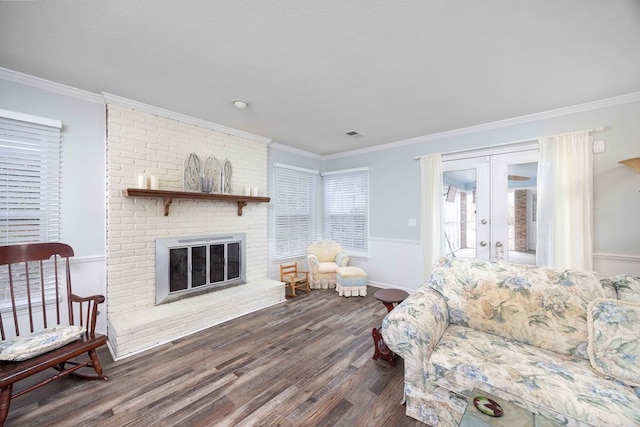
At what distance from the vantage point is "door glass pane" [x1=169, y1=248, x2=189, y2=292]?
3.13m

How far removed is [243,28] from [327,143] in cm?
281

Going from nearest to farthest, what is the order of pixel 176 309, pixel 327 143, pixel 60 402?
pixel 60 402, pixel 176 309, pixel 327 143

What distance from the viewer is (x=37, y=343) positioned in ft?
5.82

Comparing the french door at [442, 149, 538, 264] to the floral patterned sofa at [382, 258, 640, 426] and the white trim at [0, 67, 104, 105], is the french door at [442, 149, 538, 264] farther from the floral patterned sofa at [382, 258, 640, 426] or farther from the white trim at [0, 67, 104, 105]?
the white trim at [0, 67, 104, 105]

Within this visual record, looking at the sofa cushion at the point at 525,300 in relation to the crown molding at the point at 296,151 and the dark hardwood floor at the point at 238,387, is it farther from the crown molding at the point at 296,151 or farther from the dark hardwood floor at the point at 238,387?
the crown molding at the point at 296,151

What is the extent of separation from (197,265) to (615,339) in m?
3.85

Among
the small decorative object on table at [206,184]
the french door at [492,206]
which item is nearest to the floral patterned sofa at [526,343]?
the french door at [492,206]

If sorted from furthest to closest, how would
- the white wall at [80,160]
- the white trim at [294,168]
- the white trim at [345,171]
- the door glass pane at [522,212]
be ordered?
the white trim at [345,171] → the white trim at [294,168] → the door glass pane at [522,212] → the white wall at [80,160]

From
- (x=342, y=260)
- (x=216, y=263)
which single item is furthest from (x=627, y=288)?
(x=216, y=263)

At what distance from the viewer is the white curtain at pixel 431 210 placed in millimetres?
3848

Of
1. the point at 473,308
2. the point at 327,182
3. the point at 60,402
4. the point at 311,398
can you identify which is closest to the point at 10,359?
the point at 60,402

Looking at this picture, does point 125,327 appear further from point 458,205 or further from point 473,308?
point 458,205

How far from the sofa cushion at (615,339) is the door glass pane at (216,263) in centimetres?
368

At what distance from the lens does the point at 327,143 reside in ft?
14.6
